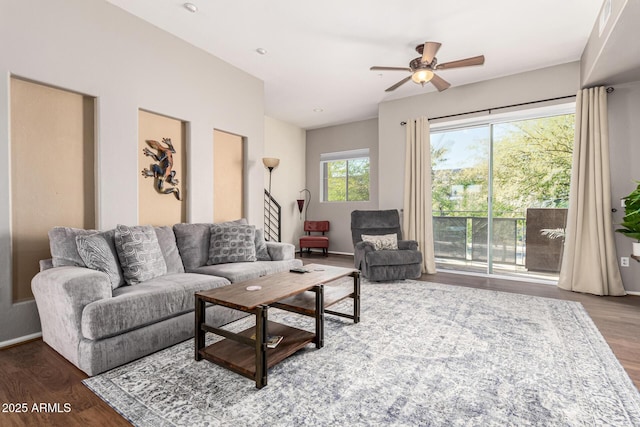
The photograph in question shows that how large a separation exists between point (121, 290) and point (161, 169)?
64.1 inches

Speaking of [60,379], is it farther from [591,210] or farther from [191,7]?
[591,210]

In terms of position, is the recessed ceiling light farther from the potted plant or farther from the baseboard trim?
the potted plant

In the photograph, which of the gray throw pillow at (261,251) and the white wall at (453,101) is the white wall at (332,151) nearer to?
the white wall at (453,101)

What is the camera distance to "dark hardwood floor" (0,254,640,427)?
1534mm

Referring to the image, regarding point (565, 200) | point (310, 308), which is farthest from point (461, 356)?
point (565, 200)

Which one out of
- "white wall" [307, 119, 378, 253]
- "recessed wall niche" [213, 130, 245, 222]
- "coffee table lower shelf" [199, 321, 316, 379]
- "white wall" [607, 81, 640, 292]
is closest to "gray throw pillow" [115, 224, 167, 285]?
"coffee table lower shelf" [199, 321, 316, 379]

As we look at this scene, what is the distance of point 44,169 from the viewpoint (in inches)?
103

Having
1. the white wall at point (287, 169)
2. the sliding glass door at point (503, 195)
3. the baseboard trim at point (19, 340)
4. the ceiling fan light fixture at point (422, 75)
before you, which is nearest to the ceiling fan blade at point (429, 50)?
the ceiling fan light fixture at point (422, 75)

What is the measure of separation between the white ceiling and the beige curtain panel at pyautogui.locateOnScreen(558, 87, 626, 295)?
0.84 metres

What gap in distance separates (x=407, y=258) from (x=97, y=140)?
3.88m

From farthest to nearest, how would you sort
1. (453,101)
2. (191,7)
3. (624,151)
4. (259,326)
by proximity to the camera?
(453,101) → (624,151) → (191,7) → (259,326)

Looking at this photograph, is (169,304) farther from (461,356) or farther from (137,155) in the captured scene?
(461,356)

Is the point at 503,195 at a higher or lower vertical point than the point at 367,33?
lower

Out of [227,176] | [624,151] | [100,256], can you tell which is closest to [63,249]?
[100,256]
